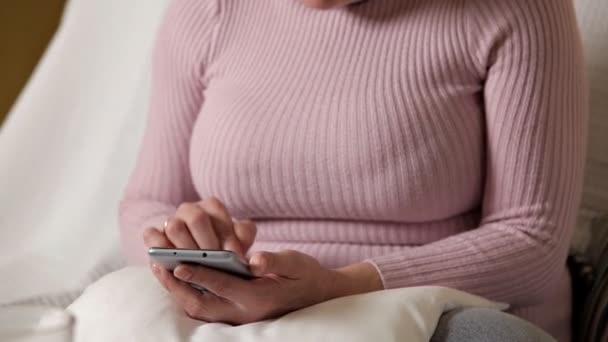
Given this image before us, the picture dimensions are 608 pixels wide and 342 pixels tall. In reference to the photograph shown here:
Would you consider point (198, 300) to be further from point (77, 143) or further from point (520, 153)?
point (77, 143)

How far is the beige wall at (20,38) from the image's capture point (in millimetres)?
1509

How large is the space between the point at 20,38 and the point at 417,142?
37.8 inches

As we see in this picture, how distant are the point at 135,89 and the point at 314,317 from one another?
783mm

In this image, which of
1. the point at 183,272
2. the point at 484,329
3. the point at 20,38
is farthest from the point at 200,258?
the point at 20,38

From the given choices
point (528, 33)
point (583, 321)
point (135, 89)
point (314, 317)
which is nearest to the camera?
point (314, 317)

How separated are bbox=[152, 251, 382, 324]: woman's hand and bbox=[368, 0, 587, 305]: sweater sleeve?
12 cm

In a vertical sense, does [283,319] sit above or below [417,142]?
below

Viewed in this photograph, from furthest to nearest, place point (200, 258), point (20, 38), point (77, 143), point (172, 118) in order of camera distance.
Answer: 1. point (20, 38)
2. point (77, 143)
3. point (172, 118)
4. point (200, 258)

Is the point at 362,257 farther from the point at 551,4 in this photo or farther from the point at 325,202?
the point at 551,4

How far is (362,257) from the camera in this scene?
3.07 feet

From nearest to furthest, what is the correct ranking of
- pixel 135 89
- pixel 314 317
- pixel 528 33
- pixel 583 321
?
pixel 314 317, pixel 528 33, pixel 583 321, pixel 135 89

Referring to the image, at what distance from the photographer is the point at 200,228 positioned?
0.78 m

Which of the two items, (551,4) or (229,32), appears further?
(229,32)

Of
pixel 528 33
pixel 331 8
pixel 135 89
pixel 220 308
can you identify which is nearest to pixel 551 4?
pixel 528 33
